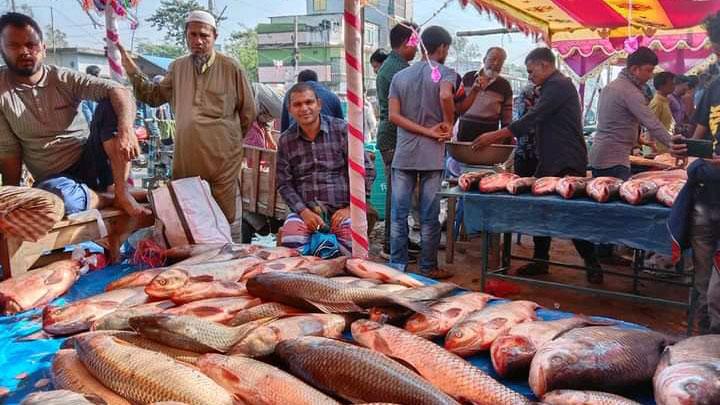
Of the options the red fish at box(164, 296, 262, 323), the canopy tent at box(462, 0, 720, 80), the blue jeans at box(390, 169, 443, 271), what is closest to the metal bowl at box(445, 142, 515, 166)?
the blue jeans at box(390, 169, 443, 271)

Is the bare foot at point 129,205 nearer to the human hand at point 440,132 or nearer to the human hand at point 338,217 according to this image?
the human hand at point 338,217

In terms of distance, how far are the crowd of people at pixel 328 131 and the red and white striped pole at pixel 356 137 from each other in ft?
0.67

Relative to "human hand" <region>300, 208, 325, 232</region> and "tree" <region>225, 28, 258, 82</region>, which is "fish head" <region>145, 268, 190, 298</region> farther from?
"tree" <region>225, 28, 258, 82</region>

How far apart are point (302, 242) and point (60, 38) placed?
37239mm

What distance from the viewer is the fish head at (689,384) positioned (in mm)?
1642

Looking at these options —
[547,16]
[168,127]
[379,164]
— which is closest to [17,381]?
[379,164]

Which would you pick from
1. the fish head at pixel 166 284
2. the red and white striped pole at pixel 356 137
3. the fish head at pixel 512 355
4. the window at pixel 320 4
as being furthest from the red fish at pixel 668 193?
the window at pixel 320 4

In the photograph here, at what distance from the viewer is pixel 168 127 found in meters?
14.1

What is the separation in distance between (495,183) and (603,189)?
0.90m

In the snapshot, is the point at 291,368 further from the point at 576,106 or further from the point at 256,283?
the point at 576,106

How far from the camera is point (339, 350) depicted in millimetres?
1925

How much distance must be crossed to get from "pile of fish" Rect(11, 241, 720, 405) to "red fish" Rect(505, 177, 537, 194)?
2.09 metres

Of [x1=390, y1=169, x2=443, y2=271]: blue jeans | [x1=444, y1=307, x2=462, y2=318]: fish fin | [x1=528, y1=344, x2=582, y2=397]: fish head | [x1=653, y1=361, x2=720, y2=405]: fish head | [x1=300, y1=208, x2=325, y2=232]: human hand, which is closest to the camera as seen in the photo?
[x1=653, y1=361, x2=720, y2=405]: fish head

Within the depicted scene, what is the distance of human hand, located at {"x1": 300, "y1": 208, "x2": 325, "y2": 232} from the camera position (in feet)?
13.6
